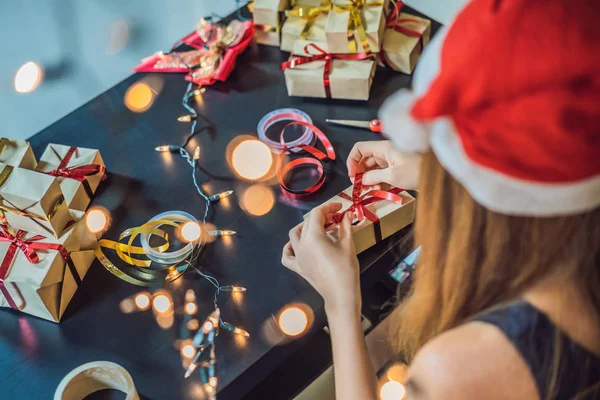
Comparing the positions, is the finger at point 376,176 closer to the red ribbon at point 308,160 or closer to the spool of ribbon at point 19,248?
the red ribbon at point 308,160

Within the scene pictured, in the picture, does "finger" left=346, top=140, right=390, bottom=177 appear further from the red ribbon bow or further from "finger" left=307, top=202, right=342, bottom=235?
the red ribbon bow

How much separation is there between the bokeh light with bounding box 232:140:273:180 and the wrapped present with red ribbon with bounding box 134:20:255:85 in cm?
22

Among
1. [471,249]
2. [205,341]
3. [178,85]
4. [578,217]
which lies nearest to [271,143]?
[178,85]

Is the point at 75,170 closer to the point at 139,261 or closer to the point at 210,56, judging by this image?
the point at 139,261

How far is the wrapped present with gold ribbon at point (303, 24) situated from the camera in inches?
52.5

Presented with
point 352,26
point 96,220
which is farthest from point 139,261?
point 352,26

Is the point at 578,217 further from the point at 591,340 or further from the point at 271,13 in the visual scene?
the point at 271,13

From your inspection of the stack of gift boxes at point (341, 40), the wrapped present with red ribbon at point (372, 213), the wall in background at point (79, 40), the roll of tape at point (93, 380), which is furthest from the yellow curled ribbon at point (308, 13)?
the wall in background at point (79, 40)

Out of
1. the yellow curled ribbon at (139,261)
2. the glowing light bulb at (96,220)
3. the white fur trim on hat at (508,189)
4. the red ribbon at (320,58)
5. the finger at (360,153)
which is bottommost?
the yellow curled ribbon at (139,261)

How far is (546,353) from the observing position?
70cm

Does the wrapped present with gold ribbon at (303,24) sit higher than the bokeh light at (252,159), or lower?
higher

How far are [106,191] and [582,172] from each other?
2.82 feet

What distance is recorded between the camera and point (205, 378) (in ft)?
2.93

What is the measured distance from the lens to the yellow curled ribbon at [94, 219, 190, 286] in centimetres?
102
